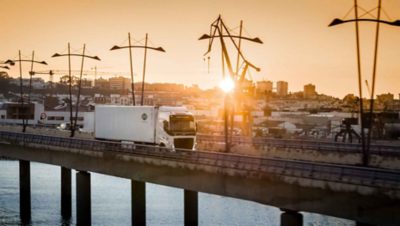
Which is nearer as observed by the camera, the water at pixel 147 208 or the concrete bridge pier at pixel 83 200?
the concrete bridge pier at pixel 83 200

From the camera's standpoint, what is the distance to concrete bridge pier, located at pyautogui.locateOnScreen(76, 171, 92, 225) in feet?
196

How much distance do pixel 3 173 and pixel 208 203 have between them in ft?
164

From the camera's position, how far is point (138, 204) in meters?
57.1

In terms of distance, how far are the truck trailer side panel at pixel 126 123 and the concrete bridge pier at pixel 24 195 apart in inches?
467

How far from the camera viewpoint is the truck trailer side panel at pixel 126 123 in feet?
190

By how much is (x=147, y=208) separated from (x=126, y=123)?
660 inches

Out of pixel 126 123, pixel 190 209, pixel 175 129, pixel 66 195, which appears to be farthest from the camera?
pixel 66 195

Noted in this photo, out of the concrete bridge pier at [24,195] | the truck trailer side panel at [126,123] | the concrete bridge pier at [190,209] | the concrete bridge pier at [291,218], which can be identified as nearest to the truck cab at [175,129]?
the truck trailer side panel at [126,123]

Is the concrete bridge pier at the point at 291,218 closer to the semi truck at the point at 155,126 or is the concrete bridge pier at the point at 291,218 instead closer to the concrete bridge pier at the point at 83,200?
the semi truck at the point at 155,126

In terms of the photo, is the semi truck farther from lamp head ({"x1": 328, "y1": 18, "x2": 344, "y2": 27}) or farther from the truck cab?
lamp head ({"x1": 328, "y1": 18, "x2": 344, "y2": 27})

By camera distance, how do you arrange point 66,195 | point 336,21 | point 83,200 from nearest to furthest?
point 336,21 < point 83,200 < point 66,195

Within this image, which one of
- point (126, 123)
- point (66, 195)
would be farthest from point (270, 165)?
point (66, 195)

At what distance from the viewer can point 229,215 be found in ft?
230

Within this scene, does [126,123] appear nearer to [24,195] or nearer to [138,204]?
[138,204]
